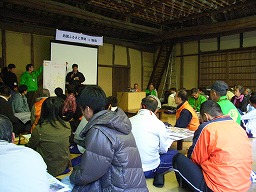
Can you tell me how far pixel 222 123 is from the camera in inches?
74.7

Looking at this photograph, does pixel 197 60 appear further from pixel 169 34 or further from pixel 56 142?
pixel 56 142

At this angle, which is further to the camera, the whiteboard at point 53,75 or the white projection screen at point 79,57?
the white projection screen at point 79,57

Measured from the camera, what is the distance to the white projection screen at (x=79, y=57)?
283 inches

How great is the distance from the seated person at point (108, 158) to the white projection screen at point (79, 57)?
6.10 m

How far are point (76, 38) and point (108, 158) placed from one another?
6.44 m

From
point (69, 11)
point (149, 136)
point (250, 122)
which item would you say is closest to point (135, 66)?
point (69, 11)

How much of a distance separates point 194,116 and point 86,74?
Result: 5219 mm

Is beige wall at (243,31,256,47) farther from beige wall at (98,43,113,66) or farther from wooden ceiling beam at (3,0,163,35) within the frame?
beige wall at (98,43,113,66)

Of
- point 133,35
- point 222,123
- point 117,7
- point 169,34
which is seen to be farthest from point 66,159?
point 133,35

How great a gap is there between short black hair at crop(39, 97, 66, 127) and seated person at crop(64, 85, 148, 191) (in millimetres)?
965

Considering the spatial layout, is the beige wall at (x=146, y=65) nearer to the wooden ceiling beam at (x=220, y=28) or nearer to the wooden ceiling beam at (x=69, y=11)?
the wooden ceiling beam at (x=220, y=28)

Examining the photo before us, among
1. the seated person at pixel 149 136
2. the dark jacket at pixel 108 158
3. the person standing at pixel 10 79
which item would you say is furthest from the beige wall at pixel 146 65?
the dark jacket at pixel 108 158

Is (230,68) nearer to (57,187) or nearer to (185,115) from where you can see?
(185,115)

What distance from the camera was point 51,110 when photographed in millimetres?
2305
